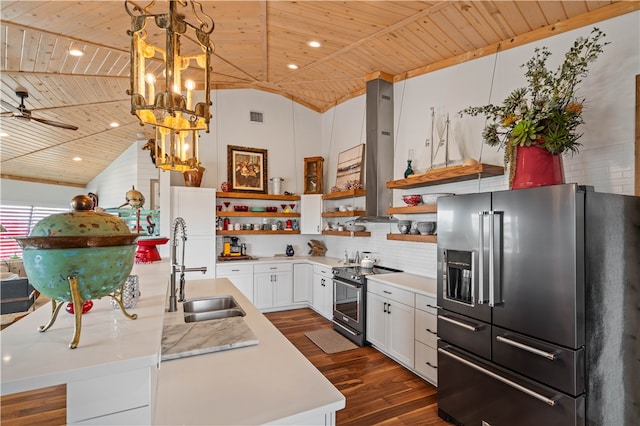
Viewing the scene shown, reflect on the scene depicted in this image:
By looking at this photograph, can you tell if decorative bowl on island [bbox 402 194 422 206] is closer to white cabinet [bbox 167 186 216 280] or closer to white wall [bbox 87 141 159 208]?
white cabinet [bbox 167 186 216 280]

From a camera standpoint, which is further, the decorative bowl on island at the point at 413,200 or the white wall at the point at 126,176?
the white wall at the point at 126,176

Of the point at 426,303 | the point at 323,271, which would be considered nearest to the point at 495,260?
the point at 426,303

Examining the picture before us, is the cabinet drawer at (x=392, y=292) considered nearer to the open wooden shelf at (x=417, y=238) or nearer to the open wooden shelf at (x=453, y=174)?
the open wooden shelf at (x=417, y=238)

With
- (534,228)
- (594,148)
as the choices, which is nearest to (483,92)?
(594,148)

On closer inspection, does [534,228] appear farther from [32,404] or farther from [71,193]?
[71,193]

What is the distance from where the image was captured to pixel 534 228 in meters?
2.08

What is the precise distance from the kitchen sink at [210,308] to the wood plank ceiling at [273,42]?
265 centimetres

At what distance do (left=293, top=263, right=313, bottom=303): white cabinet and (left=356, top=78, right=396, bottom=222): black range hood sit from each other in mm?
1652

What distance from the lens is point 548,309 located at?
1.99m

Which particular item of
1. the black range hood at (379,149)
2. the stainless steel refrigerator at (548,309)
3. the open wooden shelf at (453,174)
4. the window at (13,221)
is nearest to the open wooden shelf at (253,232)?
the black range hood at (379,149)

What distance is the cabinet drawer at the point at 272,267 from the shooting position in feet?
18.2

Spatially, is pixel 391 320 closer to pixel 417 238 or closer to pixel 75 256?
pixel 417 238

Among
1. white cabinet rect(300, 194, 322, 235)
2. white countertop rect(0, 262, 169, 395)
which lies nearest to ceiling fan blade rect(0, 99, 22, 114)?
white countertop rect(0, 262, 169, 395)

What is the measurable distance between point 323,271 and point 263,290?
43.0 inches
